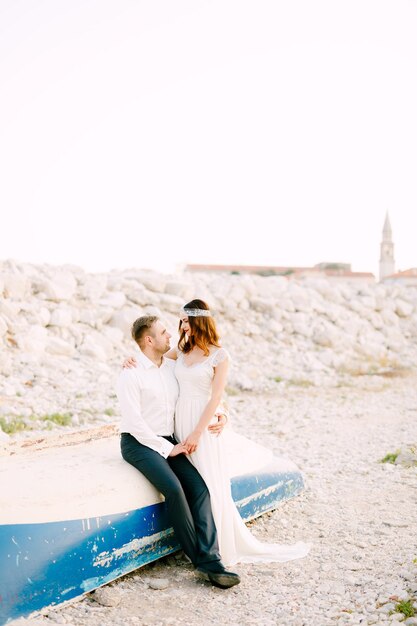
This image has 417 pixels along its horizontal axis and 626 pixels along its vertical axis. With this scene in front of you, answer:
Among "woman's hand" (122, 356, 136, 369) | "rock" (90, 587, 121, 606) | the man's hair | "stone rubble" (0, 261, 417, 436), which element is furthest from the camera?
"stone rubble" (0, 261, 417, 436)

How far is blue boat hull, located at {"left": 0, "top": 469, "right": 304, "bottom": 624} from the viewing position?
3.65 meters

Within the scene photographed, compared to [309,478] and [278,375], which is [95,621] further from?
[278,375]

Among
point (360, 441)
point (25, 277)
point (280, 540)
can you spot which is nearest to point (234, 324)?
point (25, 277)

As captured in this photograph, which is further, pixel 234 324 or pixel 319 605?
pixel 234 324

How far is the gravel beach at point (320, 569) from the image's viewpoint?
3.88 meters

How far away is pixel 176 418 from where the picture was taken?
4660 millimetres

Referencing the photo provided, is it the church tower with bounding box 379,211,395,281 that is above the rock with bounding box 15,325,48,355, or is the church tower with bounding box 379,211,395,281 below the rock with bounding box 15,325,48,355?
above

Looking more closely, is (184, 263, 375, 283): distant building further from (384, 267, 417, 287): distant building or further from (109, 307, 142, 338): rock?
(109, 307, 142, 338): rock

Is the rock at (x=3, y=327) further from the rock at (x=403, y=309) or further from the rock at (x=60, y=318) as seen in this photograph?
the rock at (x=403, y=309)

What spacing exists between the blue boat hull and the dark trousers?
0.71ft

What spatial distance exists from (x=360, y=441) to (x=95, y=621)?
5920 mm

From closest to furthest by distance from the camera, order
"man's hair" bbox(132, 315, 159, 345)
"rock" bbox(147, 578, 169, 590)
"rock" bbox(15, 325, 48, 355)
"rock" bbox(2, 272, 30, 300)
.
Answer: "rock" bbox(147, 578, 169, 590) < "man's hair" bbox(132, 315, 159, 345) < "rock" bbox(15, 325, 48, 355) < "rock" bbox(2, 272, 30, 300)

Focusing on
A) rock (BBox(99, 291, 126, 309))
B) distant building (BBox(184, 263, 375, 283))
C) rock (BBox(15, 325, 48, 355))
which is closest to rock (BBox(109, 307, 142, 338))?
rock (BBox(99, 291, 126, 309))

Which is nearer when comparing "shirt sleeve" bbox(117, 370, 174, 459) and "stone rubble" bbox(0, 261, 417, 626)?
"stone rubble" bbox(0, 261, 417, 626)
